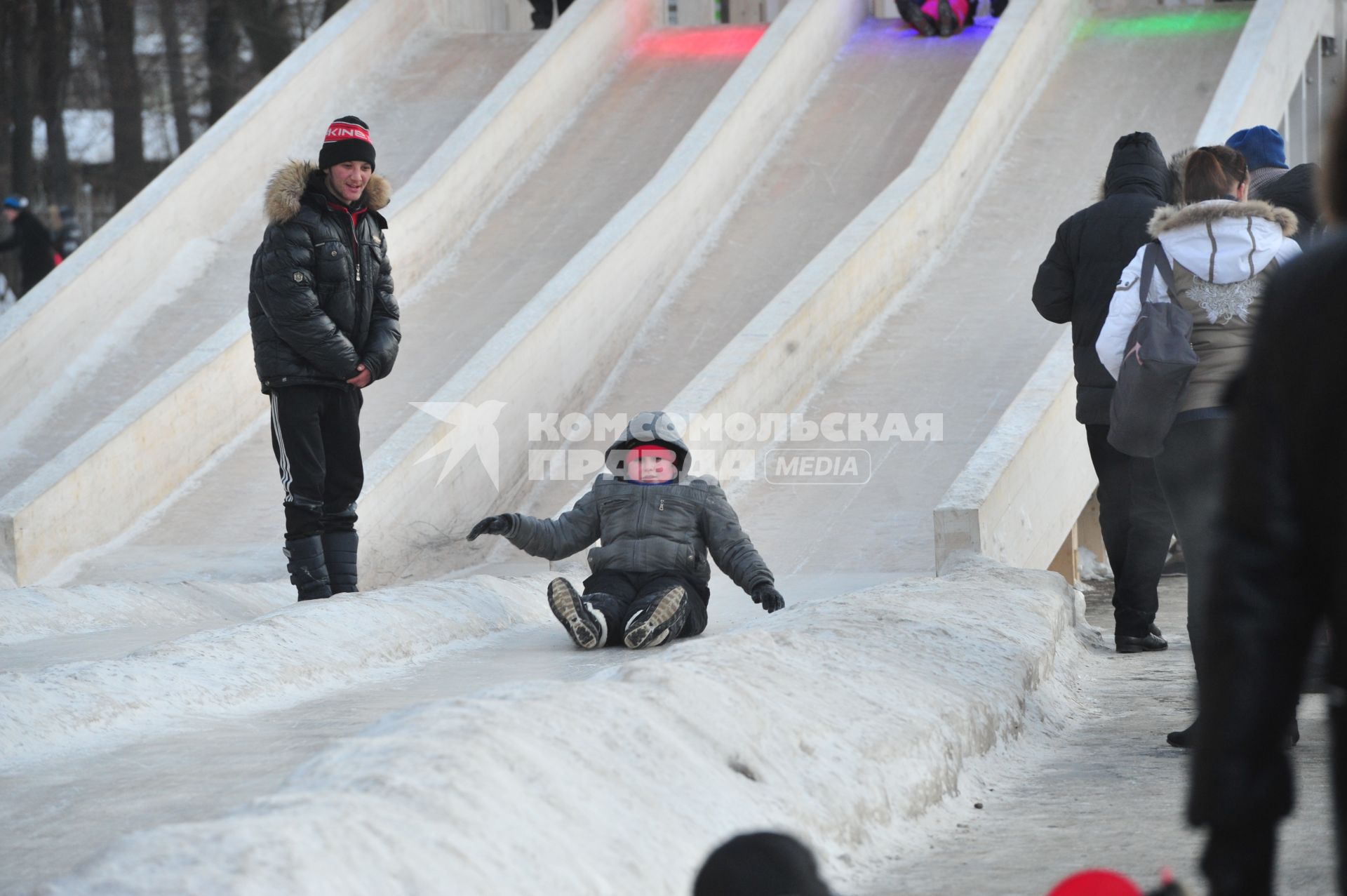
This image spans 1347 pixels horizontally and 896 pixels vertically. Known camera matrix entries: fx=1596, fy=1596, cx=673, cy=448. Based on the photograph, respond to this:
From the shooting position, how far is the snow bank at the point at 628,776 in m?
2.34

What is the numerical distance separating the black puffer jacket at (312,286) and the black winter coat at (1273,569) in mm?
5232

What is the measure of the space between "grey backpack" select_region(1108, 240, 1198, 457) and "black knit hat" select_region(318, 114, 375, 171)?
10.9 ft

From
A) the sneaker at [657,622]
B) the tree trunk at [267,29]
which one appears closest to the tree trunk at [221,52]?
the tree trunk at [267,29]

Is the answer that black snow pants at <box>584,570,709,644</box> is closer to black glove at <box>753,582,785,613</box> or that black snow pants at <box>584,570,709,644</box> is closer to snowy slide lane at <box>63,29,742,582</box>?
black glove at <box>753,582,785,613</box>

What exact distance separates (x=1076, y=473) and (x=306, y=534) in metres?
4.07

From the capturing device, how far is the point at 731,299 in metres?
10.7

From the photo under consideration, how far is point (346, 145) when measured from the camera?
643cm

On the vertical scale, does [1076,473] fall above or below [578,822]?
below

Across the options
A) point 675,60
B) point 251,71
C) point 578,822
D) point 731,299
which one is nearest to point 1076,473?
point 731,299

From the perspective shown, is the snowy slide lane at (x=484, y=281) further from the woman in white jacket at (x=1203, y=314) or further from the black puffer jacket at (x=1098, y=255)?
the woman in white jacket at (x=1203, y=314)

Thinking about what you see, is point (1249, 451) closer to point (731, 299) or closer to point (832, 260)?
point (832, 260)

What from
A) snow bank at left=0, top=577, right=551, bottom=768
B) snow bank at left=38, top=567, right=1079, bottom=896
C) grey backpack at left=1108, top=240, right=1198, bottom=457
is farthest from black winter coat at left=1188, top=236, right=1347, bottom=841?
snow bank at left=0, top=577, right=551, bottom=768

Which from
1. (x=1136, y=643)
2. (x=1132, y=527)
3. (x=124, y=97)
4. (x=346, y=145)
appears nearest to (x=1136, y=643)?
(x=1136, y=643)

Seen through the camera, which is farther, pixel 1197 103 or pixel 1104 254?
pixel 1197 103
